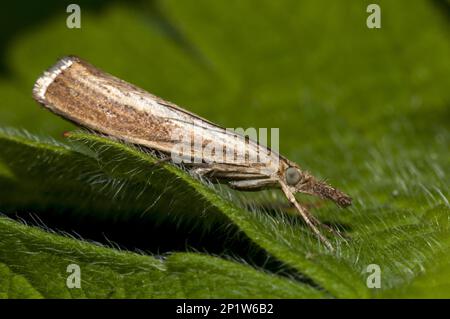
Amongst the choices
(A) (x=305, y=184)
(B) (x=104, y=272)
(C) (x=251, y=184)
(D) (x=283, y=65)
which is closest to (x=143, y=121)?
(C) (x=251, y=184)

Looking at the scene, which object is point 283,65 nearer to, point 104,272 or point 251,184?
point 251,184

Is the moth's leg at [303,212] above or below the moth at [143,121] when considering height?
below

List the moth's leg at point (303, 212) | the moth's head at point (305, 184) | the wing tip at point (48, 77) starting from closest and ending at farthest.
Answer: the moth's leg at point (303, 212)
the wing tip at point (48, 77)
the moth's head at point (305, 184)

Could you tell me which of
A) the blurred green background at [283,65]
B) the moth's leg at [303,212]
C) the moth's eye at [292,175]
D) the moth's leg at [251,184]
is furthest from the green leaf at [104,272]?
the blurred green background at [283,65]

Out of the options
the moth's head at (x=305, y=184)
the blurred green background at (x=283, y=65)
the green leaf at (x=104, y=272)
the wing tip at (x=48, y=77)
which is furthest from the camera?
the blurred green background at (x=283, y=65)

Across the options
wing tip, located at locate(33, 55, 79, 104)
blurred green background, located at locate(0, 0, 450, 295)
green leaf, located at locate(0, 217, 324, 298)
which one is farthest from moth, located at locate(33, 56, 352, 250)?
blurred green background, located at locate(0, 0, 450, 295)

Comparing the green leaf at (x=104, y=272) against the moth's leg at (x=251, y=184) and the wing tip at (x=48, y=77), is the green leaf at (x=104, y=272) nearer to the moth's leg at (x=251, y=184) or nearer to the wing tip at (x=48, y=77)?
the wing tip at (x=48, y=77)

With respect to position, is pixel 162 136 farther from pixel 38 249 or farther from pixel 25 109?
pixel 25 109
